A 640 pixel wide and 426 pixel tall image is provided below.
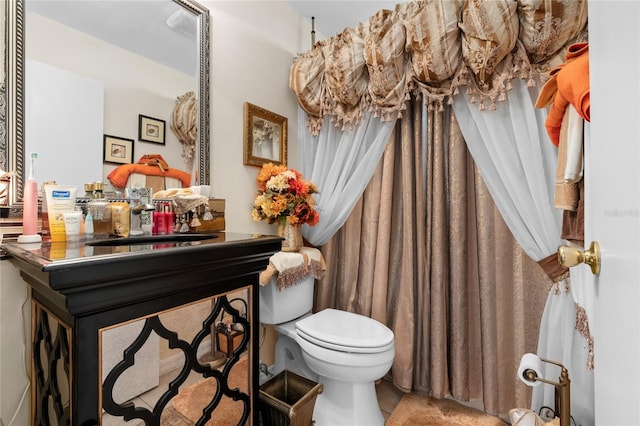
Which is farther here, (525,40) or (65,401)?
(525,40)

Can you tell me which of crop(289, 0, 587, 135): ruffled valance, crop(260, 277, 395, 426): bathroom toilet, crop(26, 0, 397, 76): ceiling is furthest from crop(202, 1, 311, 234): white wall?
crop(260, 277, 395, 426): bathroom toilet

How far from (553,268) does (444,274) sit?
50cm

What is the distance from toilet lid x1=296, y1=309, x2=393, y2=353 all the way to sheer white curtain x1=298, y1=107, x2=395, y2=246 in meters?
0.55

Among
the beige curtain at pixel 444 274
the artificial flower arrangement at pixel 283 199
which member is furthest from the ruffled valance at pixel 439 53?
the artificial flower arrangement at pixel 283 199

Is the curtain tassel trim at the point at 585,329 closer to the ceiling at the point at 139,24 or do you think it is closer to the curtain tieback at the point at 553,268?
the curtain tieback at the point at 553,268

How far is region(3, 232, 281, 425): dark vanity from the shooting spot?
719 mm

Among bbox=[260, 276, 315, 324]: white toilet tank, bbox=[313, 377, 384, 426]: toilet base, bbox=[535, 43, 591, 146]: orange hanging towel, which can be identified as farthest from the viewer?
bbox=[260, 276, 315, 324]: white toilet tank

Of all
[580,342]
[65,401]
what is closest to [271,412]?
[65,401]

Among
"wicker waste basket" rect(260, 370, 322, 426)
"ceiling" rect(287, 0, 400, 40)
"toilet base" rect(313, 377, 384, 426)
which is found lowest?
"toilet base" rect(313, 377, 384, 426)

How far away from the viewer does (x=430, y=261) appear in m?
1.78

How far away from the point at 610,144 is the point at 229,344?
1154mm

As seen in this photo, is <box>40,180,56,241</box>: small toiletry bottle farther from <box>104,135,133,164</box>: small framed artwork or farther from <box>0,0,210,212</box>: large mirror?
<box>104,135,133,164</box>: small framed artwork

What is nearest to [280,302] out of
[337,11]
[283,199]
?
[283,199]

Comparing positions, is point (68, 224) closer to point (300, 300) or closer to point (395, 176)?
point (300, 300)
